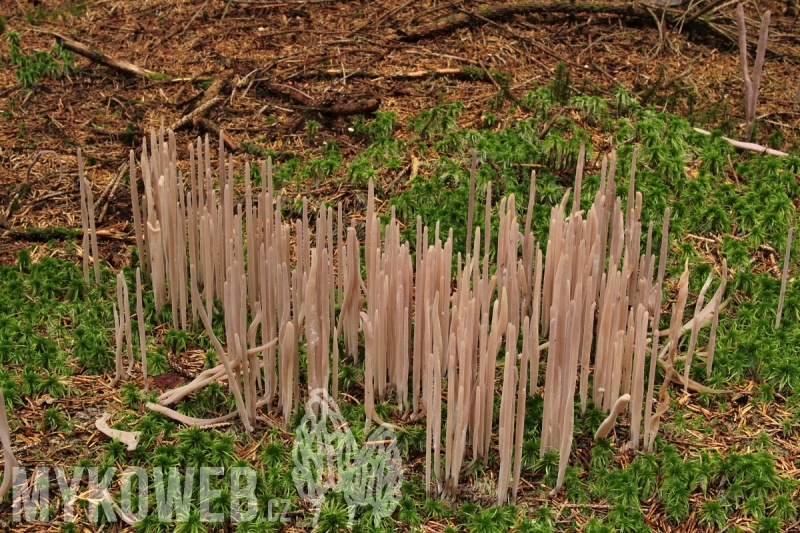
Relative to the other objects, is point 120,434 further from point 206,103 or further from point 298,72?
point 298,72

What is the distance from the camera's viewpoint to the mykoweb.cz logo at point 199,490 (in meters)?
2.87

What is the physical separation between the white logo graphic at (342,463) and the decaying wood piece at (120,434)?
53 centimetres

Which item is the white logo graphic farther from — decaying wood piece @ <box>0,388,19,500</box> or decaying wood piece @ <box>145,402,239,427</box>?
decaying wood piece @ <box>0,388,19,500</box>

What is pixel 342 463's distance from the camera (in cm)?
Answer: 307

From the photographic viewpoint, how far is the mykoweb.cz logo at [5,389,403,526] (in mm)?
2867

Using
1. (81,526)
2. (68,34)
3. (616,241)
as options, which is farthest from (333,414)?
(68,34)

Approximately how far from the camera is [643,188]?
450 centimetres

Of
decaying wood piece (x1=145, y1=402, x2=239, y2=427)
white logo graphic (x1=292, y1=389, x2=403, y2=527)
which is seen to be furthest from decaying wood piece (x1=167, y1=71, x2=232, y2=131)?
white logo graphic (x1=292, y1=389, x2=403, y2=527)

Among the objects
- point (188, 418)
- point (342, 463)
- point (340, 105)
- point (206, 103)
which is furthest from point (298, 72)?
point (342, 463)

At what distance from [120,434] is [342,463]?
76 cm

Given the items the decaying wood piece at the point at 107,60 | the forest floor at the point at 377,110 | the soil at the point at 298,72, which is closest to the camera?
the forest floor at the point at 377,110

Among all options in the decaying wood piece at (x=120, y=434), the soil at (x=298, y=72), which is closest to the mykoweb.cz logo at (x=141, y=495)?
the decaying wood piece at (x=120, y=434)

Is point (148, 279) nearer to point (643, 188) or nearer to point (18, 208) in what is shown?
point (18, 208)

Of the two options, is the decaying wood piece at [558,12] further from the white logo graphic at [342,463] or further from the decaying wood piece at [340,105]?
the white logo graphic at [342,463]
